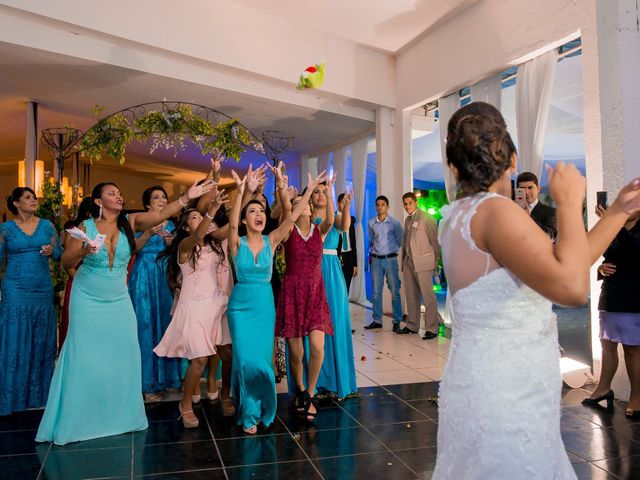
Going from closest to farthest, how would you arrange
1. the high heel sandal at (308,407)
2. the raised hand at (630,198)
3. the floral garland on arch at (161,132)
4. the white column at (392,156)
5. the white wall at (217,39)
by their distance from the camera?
the raised hand at (630,198) < the high heel sandal at (308,407) < the floral garland on arch at (161,132) < the white wall at (217,39) < the white column at (392,156)

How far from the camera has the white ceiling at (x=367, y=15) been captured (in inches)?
263

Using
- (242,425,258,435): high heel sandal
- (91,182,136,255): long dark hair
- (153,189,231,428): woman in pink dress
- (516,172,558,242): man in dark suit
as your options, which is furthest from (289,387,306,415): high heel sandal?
(516,172,558,242): man in dark suit

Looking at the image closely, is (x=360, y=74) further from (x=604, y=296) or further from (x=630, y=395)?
(x=630, y=395)

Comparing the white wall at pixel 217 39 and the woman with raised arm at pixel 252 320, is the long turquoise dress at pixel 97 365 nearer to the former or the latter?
the woman with raised arm at pixel 252 320

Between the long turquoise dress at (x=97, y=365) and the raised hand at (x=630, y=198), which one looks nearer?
the raised hand at (x=630, y=198)

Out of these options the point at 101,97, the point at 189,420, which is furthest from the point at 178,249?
the point at 101,97

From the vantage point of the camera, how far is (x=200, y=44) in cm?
655

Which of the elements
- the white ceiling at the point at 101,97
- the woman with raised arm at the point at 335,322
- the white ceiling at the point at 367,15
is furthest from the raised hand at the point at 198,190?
the white ceiling at the point at 367,15

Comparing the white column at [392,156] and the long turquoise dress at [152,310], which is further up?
the white column at [392,156]

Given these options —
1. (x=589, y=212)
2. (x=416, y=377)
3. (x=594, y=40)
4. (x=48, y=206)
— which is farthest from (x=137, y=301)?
(x=594, y=40)

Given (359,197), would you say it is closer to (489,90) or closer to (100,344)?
(489,90)

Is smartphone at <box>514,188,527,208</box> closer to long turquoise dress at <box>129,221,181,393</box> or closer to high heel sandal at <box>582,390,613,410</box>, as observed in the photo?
high heel sandal at <box>582,390,613,410</box>

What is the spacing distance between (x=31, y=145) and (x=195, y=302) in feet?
17.5

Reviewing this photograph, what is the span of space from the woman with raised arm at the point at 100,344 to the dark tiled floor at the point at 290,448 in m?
0.12
